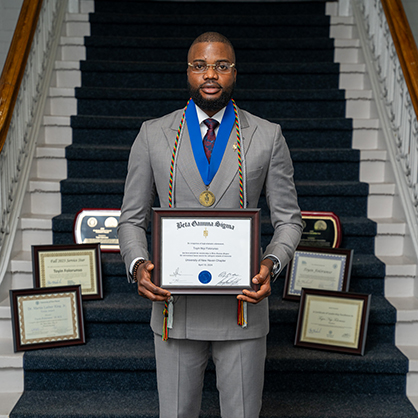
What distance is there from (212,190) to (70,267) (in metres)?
1.37

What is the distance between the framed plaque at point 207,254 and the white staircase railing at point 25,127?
1.56 metres

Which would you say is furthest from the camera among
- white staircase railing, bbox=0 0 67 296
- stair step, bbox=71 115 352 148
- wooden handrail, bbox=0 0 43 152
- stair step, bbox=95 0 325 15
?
stair step, bbox=95 0 325 15

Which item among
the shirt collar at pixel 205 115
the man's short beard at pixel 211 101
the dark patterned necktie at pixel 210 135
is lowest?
the dark patterned necktie at pixel 210 135

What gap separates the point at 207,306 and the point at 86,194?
169 cm

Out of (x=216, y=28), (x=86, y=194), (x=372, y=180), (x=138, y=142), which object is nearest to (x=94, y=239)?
(x=86, y=194)

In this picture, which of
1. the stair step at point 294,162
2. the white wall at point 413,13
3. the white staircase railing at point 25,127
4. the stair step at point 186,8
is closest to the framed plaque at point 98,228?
the white staircase railing at point 25,127

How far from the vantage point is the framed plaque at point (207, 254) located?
1243 mm

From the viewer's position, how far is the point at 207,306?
1.41 m

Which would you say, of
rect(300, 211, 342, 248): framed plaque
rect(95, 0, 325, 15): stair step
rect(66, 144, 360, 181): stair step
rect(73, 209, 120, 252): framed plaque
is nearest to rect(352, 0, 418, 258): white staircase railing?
rect(66, 144, 360, 181): stair step

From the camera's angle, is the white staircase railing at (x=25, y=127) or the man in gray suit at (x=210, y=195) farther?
the white staircase railing at (x=25, y=127)

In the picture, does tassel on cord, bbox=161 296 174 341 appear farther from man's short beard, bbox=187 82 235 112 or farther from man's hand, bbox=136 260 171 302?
man's short beard, bbox=187 82 235 112

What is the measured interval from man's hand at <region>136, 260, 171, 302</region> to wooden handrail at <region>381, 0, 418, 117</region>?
1776 millimetres

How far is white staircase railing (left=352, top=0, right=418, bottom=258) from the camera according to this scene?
2648 millimetres
